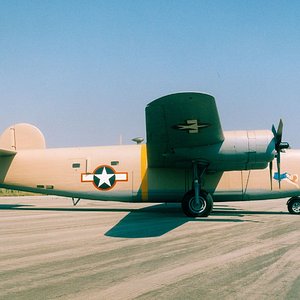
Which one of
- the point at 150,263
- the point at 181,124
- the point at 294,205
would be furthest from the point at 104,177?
the point at 150,263

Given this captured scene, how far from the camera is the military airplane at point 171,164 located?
42.5 feet

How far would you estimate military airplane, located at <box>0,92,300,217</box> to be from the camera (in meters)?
13.0

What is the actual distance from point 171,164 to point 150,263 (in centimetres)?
994

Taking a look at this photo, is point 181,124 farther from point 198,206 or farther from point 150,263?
point 150,263

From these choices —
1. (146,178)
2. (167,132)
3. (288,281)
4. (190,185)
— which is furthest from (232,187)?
(288,281)

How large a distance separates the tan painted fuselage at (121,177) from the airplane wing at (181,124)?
1817mm

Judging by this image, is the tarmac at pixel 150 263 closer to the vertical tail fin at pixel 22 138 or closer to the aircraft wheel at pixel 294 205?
the aircraft wheel at pixel 294 205

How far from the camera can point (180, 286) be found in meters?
4.90

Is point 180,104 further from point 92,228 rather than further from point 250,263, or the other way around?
point 250,263

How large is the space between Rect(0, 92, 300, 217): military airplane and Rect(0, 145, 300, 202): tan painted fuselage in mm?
46

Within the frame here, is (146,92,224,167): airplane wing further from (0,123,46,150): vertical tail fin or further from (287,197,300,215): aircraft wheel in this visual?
(0,123,46,150): vertical tail fin

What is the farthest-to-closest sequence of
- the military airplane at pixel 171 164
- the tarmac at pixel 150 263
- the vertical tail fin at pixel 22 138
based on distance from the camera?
the vertical tail fin at pixel 22 138
the military airplane at pixel 171 164
the tarmac at pixel 150 263

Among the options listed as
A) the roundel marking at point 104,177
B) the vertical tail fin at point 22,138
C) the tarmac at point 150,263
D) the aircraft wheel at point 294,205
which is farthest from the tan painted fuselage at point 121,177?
the tarmac at point 150,263

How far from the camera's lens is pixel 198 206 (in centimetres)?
1441
